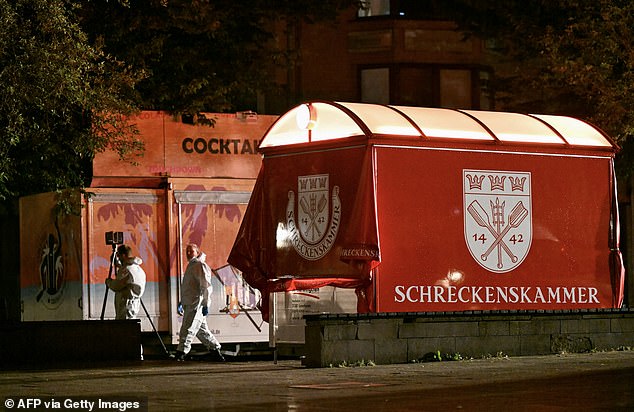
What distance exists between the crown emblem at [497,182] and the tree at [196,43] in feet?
21.5

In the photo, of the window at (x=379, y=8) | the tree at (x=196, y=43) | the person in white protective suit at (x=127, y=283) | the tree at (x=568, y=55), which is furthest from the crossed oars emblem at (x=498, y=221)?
the window at (x=379, y=8)

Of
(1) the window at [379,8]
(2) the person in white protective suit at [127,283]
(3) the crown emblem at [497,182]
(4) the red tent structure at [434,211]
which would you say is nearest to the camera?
(4) the red tent structure at [434,211]

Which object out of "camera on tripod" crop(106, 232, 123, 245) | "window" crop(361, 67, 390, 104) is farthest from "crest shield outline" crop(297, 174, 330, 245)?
"window" crop(361, 67, 390, 104)

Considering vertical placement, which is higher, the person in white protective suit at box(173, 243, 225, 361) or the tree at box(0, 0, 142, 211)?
the tree at box(0, 0, 142, 211)

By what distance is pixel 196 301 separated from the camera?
71.2ft

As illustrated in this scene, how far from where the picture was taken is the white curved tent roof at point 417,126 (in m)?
18.6

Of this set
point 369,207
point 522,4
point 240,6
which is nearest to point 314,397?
point 369,207

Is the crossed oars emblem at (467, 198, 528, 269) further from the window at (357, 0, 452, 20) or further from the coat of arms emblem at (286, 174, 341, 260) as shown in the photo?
the window at (357, 0, 452, 20)

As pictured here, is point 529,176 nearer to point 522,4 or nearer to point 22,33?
point 22,33

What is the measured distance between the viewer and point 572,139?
20.2 meters

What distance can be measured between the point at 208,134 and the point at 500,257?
27.6 ft

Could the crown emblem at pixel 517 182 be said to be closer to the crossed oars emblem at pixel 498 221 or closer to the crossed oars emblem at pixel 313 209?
the crossed oars emblem at pixel 498 221

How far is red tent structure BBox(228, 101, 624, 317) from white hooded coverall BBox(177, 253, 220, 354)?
1.32 meters

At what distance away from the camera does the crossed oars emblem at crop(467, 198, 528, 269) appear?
1927cm
